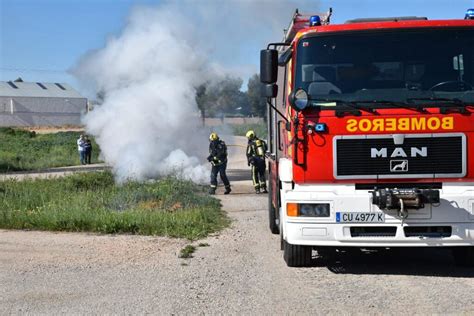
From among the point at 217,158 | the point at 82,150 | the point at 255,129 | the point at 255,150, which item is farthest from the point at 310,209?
the point at 82,150

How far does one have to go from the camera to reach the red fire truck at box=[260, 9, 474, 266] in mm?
7395

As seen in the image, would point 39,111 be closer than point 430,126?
No

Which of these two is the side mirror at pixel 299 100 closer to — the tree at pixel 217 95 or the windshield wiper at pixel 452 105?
the windshield wiper at pixel 452 105

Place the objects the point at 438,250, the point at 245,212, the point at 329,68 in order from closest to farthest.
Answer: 1. the point at 329,68
2. the point at 438,250
3. the point at 245,212

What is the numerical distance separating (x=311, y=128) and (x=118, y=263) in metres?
3.27

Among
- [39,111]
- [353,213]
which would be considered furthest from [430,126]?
[39,111]

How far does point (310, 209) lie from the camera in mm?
7539

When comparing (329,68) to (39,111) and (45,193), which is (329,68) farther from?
(39,111)

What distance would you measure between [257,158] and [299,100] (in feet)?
34.7

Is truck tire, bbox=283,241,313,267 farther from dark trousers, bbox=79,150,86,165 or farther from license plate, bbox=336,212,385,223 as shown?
dark trousers, bbox=79,150,86,165

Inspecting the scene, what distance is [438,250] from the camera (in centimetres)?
995

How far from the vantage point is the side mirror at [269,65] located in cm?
793

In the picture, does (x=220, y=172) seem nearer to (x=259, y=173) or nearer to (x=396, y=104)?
(x=259, y=173)

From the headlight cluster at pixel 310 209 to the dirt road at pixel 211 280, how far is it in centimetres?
79
